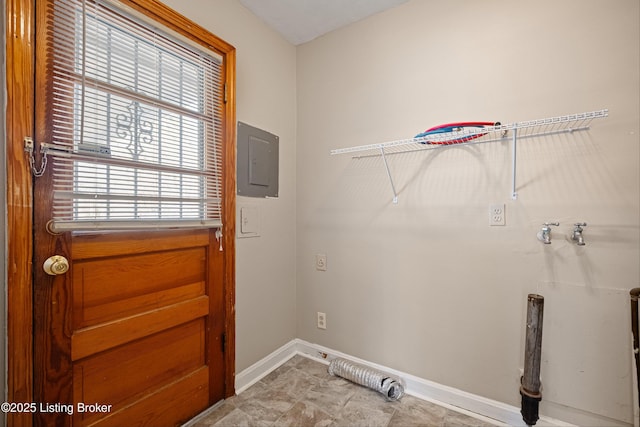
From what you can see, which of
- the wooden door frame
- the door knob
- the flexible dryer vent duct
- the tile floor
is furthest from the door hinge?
the flexible dryer vent duct

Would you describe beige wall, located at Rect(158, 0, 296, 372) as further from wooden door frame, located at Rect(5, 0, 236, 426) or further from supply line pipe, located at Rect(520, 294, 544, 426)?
supply line pipe, located at Rect(520, 294, 544, 426)

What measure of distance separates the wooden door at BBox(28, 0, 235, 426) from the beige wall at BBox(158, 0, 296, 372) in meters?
0.13

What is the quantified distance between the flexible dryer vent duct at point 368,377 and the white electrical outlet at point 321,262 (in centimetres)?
66

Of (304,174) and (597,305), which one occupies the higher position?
(304,174)

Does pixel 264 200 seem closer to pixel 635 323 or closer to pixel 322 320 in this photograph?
pixel 322 320

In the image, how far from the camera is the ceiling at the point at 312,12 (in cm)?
178

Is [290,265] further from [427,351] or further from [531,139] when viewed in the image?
[531,139]

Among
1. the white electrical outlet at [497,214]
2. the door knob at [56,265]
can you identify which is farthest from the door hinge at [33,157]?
the white electrical outlet at [497,214]

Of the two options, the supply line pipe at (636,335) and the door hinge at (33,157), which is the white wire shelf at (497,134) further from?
the door hinge at (33,157)

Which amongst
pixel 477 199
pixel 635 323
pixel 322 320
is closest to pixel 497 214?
pixel 477 199

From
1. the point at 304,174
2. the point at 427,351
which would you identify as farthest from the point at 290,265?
the point at 427,351

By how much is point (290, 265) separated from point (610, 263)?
1.85 metres

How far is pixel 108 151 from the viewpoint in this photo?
45.9 inches

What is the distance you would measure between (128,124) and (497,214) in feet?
6.22
